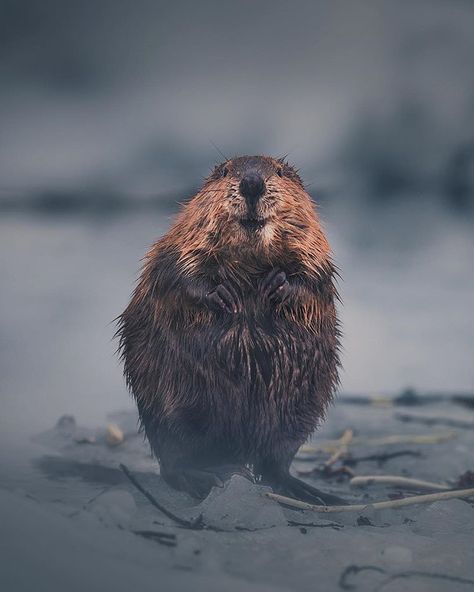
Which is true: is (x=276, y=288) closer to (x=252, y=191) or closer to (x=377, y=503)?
(x=252, y=191)

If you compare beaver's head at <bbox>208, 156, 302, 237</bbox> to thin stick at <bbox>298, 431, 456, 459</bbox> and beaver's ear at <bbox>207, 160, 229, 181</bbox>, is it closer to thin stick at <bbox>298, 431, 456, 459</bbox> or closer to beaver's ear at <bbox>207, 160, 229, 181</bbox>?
beaver's ear at <bbox>207, 160, 229, 181</bbox>

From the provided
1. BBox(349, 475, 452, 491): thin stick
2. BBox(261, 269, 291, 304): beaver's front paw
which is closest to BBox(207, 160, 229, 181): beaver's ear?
BBox(261, 269, 291, 304): beaver's front paw

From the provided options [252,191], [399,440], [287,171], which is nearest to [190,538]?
[252,191]

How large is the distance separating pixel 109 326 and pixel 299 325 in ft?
1.32

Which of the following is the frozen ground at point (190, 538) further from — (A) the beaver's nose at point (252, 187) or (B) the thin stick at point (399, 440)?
(A) the beaver's nose at point (252, 187)

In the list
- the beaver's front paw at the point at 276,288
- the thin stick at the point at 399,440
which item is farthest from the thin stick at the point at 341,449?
the beaver's front paw at the point at 276,288

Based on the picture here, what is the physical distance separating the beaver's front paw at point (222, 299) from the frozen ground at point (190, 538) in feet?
1.01

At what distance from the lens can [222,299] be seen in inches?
48.6

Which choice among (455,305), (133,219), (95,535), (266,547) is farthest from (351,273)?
(95,535)

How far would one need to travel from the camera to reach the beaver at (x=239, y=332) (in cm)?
124

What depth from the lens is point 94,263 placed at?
1467mm

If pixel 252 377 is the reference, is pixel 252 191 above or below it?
above

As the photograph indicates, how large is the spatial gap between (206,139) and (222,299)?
48 cm

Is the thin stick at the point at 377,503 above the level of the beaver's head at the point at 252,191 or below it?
below
